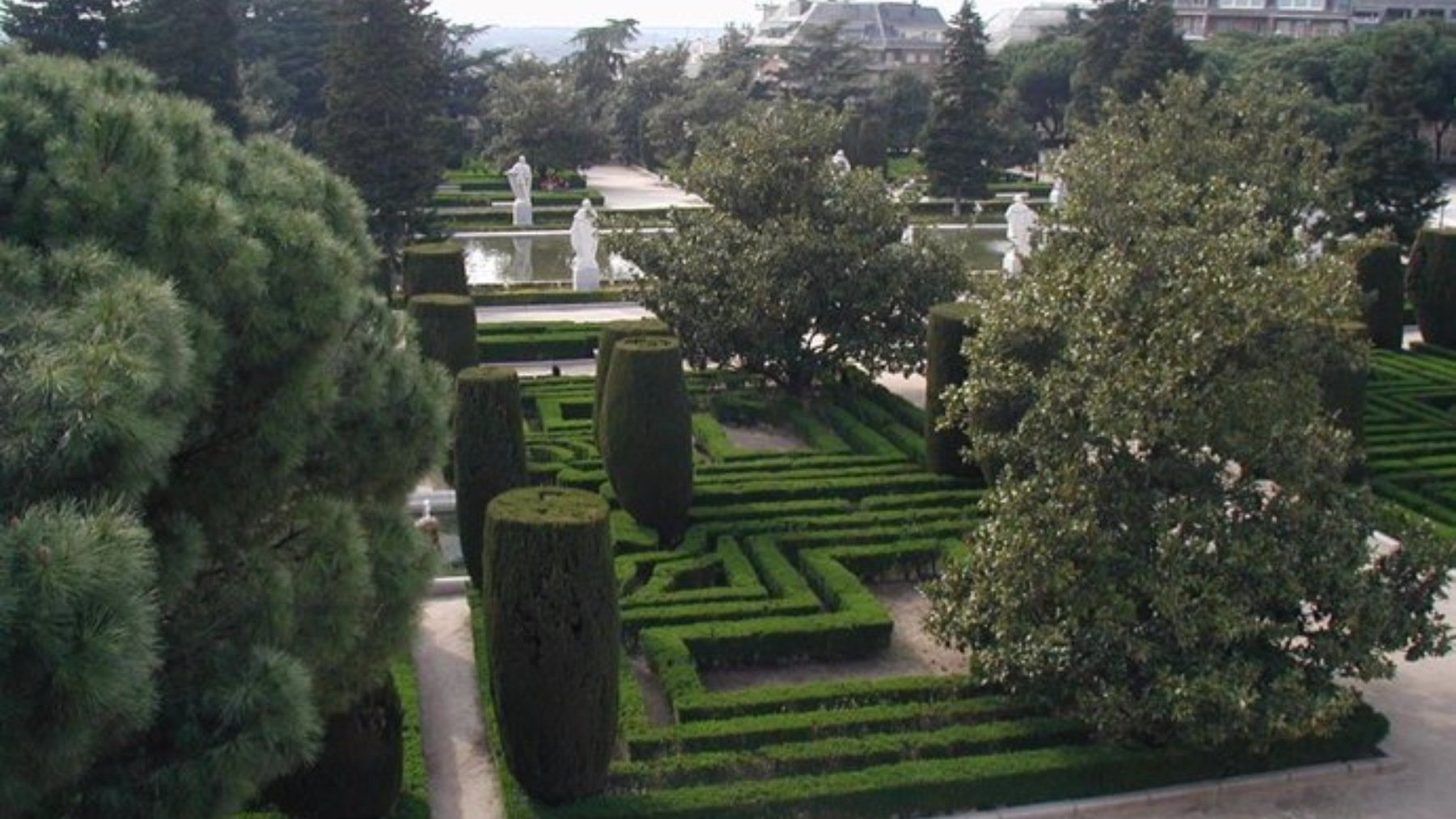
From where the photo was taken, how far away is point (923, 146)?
158 ft

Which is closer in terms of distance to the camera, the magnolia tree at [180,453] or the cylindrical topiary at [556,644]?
the magnolia tree at [180,453]

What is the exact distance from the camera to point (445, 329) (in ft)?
64.5

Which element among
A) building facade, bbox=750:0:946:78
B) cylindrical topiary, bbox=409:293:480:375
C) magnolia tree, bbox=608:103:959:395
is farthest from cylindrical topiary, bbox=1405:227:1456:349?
building facade, bbox=750:0:946:78

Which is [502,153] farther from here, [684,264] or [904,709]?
[904,709]

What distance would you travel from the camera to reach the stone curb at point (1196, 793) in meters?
10.8

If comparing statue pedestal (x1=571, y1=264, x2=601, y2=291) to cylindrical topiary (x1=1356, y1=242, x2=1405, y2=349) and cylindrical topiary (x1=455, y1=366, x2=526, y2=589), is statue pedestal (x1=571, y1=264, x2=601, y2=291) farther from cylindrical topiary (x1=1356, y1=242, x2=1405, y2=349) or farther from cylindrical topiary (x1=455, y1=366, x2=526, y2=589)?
cylindrical topiary (x1=455, y1=366, x2=526, y2=589)

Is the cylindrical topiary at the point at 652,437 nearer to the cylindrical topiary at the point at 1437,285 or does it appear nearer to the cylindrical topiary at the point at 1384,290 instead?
the cylindrical topiary at the point at 1384,290

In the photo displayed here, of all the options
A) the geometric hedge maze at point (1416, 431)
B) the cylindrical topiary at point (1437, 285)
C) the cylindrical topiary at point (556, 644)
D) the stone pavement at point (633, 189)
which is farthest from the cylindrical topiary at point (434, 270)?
the stone pavement at point (633, 189)

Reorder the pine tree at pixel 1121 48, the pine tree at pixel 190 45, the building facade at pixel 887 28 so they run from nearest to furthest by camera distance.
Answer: the pine tree at pixel 190 45 → the pine tree at pixel 1121 48 → the building facade at pixel 887 28

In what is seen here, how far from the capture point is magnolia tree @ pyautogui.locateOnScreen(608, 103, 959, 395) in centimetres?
2009

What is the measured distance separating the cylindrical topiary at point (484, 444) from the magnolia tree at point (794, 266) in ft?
20.7

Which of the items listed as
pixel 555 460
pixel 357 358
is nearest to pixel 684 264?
pixel 555 460

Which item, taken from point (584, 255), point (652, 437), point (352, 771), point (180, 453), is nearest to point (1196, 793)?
point (352, 771)

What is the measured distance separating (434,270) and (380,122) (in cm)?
1144
